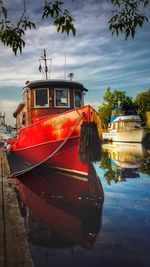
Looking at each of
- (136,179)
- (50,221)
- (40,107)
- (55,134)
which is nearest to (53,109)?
(40,107)

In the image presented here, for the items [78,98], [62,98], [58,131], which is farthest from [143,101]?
[58,131]

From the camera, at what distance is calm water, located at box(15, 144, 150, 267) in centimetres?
385

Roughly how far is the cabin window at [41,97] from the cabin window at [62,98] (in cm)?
49

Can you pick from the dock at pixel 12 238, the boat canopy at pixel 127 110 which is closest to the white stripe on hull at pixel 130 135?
the boat canopy at pixel 127 110

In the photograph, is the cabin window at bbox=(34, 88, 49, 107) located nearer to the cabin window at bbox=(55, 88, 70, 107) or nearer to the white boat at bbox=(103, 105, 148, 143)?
the cabin window at bbox=(55, 88, 70, 107)

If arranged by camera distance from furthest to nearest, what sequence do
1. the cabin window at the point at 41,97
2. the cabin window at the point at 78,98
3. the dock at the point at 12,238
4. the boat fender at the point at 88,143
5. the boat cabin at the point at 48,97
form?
the cabin window at the point at 78,98 → the cabin window at the point at 41,97 → the boat cabin at the point at 48,97 → the boat fender at the point at 88,143 → the dock at the point at 12,238

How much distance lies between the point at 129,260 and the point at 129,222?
4.89 feet

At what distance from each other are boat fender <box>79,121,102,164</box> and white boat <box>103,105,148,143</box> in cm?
2342

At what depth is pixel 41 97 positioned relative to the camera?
42.1ft

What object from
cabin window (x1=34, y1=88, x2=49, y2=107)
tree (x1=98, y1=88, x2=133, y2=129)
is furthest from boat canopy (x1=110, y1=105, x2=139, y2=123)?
cabin window (x1=34, y1=88, x2=49, y2=107)

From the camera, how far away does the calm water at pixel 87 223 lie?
3852 millimetres

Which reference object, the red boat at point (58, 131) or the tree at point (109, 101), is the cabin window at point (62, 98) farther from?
the tree at point (109, 101)

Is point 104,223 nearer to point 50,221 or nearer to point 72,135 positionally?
point 50,221

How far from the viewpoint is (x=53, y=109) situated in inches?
496
